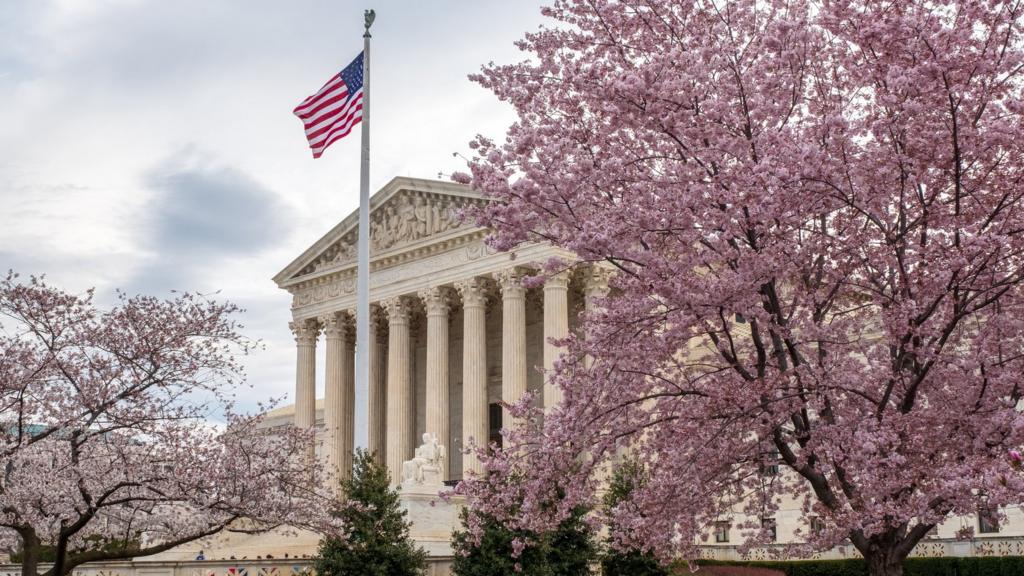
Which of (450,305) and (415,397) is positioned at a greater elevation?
(450,305)

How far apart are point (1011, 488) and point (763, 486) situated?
5.18 meters

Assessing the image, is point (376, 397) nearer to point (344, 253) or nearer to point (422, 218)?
point (344, 253)

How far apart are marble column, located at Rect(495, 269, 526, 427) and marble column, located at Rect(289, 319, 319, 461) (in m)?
13.3

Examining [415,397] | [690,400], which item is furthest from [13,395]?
[415,397]

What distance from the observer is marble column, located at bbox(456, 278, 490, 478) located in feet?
166

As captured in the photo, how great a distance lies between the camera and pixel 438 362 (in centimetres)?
5269

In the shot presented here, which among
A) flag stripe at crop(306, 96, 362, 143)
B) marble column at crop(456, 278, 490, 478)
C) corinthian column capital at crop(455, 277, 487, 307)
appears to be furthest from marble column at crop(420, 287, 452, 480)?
flag stripe at crop(306, 96, 362, 143)

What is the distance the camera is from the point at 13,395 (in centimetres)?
1911

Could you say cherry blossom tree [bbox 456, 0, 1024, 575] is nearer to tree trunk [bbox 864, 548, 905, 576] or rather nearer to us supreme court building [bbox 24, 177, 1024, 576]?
tree trunk [bbox 864, 548, 905, 576]

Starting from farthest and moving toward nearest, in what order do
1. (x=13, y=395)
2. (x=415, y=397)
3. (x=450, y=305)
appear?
(x=415, y=397) < (x=450, y=305) < (x=13, y=395)

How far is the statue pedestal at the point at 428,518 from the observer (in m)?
38.8

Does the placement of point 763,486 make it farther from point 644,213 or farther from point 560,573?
point 560,573

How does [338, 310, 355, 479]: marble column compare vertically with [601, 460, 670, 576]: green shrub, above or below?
above

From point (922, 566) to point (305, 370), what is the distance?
34.0 metres
